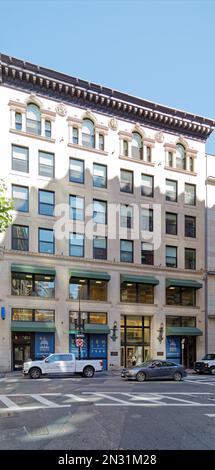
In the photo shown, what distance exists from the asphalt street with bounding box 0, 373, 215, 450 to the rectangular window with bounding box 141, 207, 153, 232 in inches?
920

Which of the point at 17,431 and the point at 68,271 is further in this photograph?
the point at 68,271

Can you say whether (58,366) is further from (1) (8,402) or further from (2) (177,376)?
(1) (8,402)

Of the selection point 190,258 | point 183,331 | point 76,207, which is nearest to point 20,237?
point 76,207

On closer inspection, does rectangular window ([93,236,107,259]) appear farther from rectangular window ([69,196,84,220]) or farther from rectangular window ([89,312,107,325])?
rectangular window ([89,312,107,325])

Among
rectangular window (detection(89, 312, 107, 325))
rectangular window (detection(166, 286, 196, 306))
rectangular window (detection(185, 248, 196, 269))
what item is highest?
rectangular window (detection(185, 248, 196, 269))

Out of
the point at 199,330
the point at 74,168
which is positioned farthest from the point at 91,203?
the point at 199,330

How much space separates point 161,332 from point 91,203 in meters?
13.0

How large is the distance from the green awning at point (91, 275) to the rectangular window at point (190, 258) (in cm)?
933

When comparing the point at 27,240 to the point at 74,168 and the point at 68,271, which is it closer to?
the point at 68,271

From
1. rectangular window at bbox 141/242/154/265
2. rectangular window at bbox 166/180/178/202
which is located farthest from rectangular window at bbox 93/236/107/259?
rectangular window at bbox 166/180/178/202

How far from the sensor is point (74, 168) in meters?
44.1

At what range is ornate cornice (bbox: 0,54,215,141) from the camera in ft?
137

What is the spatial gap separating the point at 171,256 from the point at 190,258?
233cm

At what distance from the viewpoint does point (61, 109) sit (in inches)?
1720
